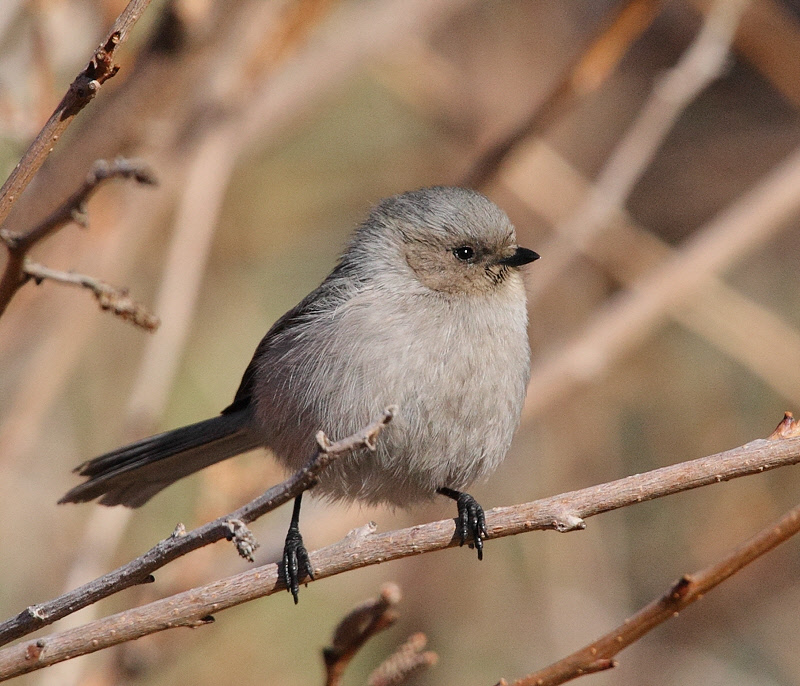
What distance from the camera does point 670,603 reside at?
1926 mm

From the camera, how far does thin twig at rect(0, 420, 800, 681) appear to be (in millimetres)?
1840

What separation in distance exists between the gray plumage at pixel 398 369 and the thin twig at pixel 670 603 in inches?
37.9

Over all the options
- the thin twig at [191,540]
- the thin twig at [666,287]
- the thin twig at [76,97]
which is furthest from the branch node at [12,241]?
the thin twig at [666,287]

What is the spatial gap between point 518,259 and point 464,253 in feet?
0.60

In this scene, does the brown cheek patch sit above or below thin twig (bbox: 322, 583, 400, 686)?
above

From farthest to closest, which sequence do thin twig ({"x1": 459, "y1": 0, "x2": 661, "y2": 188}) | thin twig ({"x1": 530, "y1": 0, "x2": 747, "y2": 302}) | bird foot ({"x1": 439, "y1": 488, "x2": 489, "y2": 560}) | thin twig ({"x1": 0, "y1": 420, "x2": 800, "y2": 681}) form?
thin twig ({"x1": 530, "y1": 0, "x2": 747, "y2": 302})
thin twig ({"x1": 459, "y1": 0, "x2": 661, "y2": 188})
bird foot ({"x1": 439, "y1": 488, "x2": 489, "y2": 560})
thin twig ({"x1": 0, "y1": 420, "x2": 800, "y2": 681})

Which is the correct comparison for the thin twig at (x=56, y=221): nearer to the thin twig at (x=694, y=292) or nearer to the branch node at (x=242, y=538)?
the branch node at (x=242, y=538)

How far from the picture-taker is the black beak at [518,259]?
307cm

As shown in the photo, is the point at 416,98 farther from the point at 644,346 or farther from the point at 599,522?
the point at 599,522

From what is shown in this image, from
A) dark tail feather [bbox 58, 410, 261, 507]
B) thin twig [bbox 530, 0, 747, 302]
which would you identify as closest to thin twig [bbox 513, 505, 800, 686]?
dark tail feather [bbox 58, 410, 261, 507]

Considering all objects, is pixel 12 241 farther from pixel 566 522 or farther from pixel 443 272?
pixel 443 272

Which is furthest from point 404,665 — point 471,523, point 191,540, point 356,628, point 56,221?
point 56,221

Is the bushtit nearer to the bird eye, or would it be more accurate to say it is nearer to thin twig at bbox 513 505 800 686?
the bird eye

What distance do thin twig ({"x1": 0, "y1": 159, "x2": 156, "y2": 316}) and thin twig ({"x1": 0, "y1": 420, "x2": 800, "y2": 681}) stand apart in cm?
71
